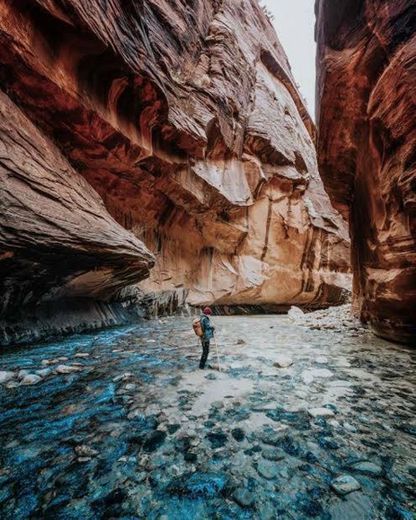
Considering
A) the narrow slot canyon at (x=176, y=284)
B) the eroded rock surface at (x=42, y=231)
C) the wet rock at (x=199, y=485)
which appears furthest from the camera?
the eroded rock surface at (x=42, y=231)

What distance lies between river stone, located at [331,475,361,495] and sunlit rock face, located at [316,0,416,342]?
215 inches

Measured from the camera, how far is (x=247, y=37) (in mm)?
19438

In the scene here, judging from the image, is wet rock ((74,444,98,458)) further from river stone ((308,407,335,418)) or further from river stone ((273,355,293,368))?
river stone ((273,355,293,368))

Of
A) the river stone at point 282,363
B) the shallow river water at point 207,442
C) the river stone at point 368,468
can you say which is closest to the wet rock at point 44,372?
the shallow river water at point 207,442

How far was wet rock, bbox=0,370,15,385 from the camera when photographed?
12.6 feet

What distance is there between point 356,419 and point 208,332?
8.74ft

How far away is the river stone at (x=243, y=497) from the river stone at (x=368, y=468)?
92 cm

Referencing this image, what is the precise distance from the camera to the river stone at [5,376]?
3.85 m

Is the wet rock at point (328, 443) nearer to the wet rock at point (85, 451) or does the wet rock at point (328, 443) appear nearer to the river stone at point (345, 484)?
the river stone at point (345, 484)

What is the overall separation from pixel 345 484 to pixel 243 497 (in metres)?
0.78

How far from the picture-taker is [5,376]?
3.98 meters

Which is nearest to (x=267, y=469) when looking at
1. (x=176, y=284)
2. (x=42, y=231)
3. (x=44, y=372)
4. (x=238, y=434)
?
(x=238, y=434)

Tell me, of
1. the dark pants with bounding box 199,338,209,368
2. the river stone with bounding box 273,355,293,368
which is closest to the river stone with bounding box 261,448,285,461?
the dark pants with bounding box 199,338,209,368

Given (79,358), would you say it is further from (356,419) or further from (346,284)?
(346,284)
